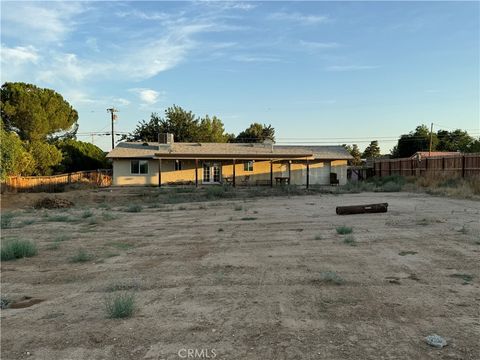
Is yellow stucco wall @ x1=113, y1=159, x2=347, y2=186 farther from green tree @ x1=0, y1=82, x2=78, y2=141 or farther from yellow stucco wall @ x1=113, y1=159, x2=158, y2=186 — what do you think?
green tree @ x1=0, y1=82, x2=78, y2=141

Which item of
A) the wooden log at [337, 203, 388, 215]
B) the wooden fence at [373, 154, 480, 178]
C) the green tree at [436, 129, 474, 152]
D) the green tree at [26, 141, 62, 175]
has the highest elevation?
the green tree at [436, 129, 474, 152]

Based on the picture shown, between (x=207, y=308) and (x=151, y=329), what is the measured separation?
2.64ft

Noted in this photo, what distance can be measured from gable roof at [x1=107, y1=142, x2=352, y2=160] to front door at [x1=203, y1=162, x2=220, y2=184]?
4.48ft

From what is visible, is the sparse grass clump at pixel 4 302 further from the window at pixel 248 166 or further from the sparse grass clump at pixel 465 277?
the window at pixel 248 166

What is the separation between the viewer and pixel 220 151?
3322 centimetres

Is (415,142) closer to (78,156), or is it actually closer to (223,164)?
(223,164)

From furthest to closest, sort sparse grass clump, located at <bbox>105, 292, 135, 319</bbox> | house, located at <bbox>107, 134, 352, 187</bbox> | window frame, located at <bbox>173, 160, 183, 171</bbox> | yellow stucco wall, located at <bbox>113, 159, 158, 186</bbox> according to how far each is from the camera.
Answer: window frame, located at <bbox>173, 160, 183, 171</bbox> → yellow stucco wall, located at <bbox>113, 159, 158, 186</bbox> → house, located at <bbox>107, 134, 352, 187</bbox> → sparse grass clump, located at <bbox>105, 292, 135, 319</bbox>

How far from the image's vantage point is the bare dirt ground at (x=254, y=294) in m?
3.69

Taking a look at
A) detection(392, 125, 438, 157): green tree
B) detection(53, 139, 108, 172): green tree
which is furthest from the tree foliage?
detection(392, 125, 438, 157): green tree

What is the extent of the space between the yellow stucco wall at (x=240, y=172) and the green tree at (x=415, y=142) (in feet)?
102

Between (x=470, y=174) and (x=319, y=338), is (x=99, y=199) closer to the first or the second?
(x=319, y=338)

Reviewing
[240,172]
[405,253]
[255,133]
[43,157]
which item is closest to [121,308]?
[405,253]

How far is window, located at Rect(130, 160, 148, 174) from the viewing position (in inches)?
1279
